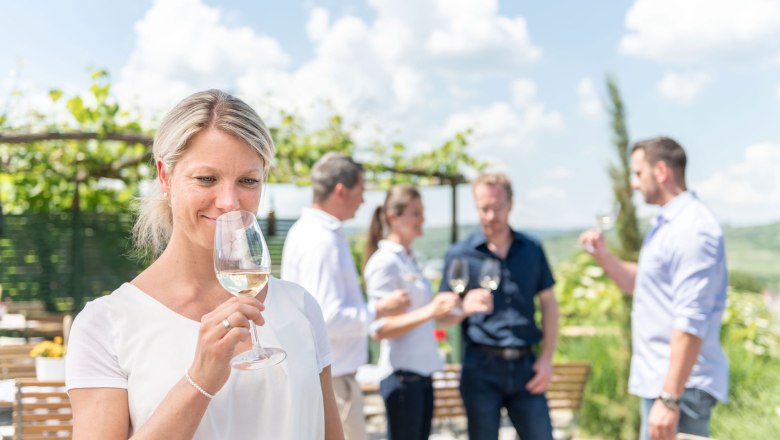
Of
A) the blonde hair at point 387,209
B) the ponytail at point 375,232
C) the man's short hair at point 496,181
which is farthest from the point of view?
the ponytail at point 375,232

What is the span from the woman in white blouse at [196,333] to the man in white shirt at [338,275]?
1.78m

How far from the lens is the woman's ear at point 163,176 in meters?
1.65

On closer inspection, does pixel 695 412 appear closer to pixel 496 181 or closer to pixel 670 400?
pixel 670 400

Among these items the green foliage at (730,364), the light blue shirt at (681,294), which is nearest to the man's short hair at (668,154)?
the light blue shirt at (681,294)

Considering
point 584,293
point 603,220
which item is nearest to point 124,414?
point 603,220

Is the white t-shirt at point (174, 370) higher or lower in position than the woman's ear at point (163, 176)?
lower

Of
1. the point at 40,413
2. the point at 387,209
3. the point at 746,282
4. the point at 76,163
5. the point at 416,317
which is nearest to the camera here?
the point at 40,413

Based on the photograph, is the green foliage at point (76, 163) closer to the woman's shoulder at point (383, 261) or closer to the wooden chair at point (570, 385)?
the woman's shoulder at point (383, 261)

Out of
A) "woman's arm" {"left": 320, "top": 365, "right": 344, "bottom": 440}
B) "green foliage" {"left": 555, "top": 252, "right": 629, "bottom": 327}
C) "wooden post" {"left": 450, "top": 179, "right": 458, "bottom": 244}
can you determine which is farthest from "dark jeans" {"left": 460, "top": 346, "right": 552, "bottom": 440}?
"wooden post" {"left": 450, "top": 179, "right": 458, "bottom": 244}

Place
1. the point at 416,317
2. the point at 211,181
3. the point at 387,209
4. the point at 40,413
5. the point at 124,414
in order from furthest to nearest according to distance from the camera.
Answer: the point at 387,209
the point at 416,317
the point at 40,413
the point at 211,181
the point at 124,414

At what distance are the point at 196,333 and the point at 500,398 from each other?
2.57 meters

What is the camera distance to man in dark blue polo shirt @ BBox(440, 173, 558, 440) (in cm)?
386

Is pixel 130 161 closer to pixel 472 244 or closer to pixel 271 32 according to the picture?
pixel 271 32

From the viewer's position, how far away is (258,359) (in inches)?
60.2
